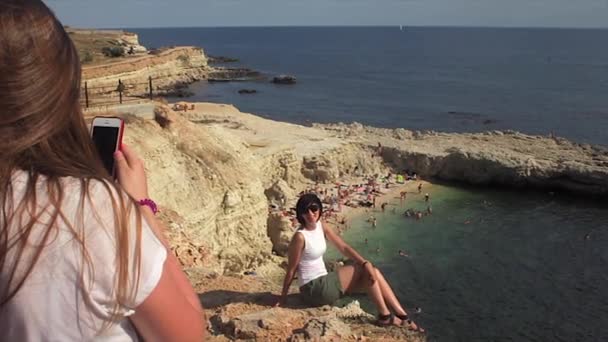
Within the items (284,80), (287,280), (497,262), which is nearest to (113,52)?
(284,80)

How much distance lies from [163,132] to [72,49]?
1743cm

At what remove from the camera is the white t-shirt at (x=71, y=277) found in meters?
1.57

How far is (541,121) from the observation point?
199 ft

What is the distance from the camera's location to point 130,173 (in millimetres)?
2367

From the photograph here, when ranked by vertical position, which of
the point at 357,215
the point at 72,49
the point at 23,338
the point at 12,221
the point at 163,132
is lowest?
the point at 357,215

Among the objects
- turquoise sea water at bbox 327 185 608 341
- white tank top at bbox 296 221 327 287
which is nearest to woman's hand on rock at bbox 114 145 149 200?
white tank top at bbox 296 221 327 287

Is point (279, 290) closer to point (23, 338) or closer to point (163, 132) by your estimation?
point (23, 338)

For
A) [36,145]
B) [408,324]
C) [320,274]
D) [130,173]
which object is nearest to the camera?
[36,145]

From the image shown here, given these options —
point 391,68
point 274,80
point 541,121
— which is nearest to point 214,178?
point 541,121

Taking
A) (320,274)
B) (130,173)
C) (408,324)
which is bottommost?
(408,324)

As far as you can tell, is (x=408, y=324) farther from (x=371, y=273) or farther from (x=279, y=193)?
(x=279, y=193)

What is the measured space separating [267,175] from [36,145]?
29.9 m

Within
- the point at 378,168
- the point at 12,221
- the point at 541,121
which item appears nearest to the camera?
the point at 12,221

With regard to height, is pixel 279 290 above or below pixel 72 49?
below
